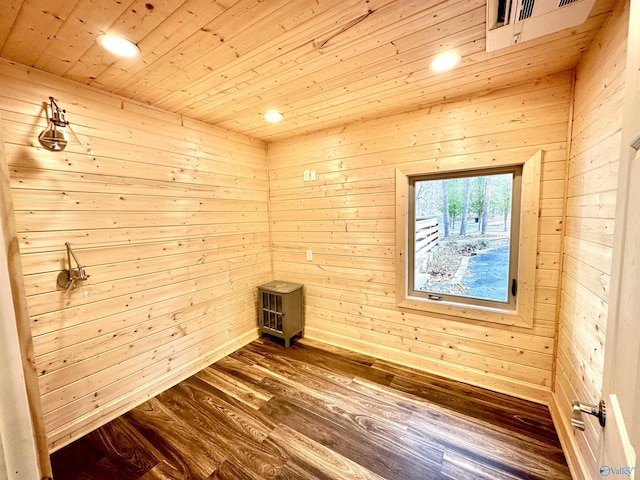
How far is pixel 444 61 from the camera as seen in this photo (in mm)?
1665

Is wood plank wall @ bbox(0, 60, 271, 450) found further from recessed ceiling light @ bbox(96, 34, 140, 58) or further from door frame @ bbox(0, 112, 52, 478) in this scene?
door frame @ bbox(0, 112, 52, 478)

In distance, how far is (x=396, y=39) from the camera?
1.45m

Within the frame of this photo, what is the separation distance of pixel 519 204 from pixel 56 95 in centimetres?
340

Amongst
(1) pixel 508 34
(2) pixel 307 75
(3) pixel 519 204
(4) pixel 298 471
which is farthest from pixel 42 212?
(3) pixel 519 204

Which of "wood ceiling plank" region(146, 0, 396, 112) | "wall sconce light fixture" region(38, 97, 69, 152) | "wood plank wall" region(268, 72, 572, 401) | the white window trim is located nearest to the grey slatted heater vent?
"wood ceiling plank" region(146, 0, 396, 112)

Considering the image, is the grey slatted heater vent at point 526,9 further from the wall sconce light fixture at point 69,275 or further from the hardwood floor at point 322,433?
the wall sconce light fixture at point 69,275

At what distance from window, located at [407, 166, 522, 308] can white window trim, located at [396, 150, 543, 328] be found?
8 cm

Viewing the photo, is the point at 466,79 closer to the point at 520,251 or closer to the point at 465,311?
the point at 520,251

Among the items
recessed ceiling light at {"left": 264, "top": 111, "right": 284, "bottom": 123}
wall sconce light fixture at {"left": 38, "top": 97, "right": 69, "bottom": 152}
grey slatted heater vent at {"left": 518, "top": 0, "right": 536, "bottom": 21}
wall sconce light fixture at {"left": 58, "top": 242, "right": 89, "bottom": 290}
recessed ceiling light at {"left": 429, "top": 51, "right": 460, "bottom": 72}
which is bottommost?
wall sconce light fixture at {"left": 58, "top": 242, "right": 89, "bottom": 290}

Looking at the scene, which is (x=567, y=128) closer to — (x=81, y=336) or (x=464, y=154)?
(x=464, y=154)

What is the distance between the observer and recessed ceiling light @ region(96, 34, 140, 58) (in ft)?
4.57

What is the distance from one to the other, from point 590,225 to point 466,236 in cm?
92

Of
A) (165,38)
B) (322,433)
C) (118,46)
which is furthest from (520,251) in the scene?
(118,46)

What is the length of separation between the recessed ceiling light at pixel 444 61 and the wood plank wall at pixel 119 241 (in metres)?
2.07
